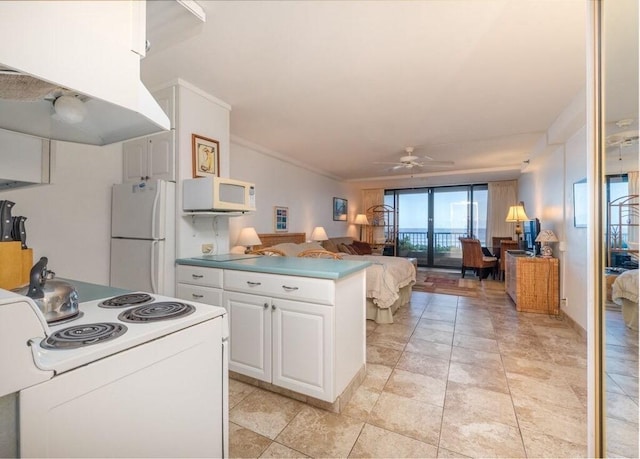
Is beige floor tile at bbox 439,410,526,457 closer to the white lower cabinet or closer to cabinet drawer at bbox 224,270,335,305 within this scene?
the white lower cabinet

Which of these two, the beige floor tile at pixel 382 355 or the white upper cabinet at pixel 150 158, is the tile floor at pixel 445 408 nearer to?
the beige floor tile at pixel 382 355

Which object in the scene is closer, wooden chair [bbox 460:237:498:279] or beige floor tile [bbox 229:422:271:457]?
beige floor tile [bbox 229:422:271:457]

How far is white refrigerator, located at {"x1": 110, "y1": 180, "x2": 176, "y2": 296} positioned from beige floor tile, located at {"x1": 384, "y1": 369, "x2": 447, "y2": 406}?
1991 millimetres

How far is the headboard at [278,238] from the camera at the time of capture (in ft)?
14.5

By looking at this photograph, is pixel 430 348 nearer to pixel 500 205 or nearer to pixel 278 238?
pixel 278 238

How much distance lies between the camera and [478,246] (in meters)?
6.11

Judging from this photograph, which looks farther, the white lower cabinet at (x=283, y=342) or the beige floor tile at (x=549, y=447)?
the white lower cabinet at (x=283, y=342)

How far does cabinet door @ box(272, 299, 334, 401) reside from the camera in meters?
1.79

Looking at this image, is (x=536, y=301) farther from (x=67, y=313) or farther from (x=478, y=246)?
(x=67, y=313)

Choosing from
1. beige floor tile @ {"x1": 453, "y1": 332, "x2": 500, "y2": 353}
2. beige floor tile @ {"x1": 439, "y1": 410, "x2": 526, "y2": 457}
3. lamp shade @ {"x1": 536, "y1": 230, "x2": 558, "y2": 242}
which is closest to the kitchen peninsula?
beige floor tile @ {"x1": 439, "y1": 410, "x2": 526, "y2": 457}

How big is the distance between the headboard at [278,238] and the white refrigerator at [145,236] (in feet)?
5.82

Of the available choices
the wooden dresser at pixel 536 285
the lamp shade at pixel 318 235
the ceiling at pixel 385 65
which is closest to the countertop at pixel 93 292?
the ceiling at pixel 385 65

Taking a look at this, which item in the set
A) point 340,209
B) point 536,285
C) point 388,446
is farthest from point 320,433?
point 340,209

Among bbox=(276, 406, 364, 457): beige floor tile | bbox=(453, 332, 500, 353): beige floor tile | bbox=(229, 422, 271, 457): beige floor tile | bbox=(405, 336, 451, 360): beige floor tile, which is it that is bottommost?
bbox=(229, 422, 271, 457): beige floor tile
